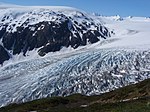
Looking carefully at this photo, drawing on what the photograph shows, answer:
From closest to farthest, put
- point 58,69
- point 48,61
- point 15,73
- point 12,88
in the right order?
point 12,88 → point 58,69 → point 15,73 → point 48,61

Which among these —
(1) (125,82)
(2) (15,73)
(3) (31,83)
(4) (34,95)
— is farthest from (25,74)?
(1) (125,82)

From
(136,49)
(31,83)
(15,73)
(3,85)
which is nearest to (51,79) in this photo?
(31,83)

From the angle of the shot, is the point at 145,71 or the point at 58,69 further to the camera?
the point at 58,69

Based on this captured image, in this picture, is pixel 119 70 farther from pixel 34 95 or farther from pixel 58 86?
pixel 34 95

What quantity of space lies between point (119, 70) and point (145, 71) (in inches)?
405

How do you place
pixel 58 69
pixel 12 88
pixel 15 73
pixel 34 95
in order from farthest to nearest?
pixel 15 73, pixel 58 69, pixel 12 88, pixel 34 95

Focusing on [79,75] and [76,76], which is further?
[79,75]

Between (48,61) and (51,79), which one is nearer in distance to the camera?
(51,79)

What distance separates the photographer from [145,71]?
15338 cm

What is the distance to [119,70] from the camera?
155250 mm

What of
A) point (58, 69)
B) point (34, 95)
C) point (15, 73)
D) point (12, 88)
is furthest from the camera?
point (15, 73)

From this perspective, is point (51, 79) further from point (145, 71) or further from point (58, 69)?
point (145, 71)

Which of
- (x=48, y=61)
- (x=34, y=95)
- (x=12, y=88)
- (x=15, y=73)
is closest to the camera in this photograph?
(x=34, y=95)

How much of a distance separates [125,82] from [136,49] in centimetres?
4416
